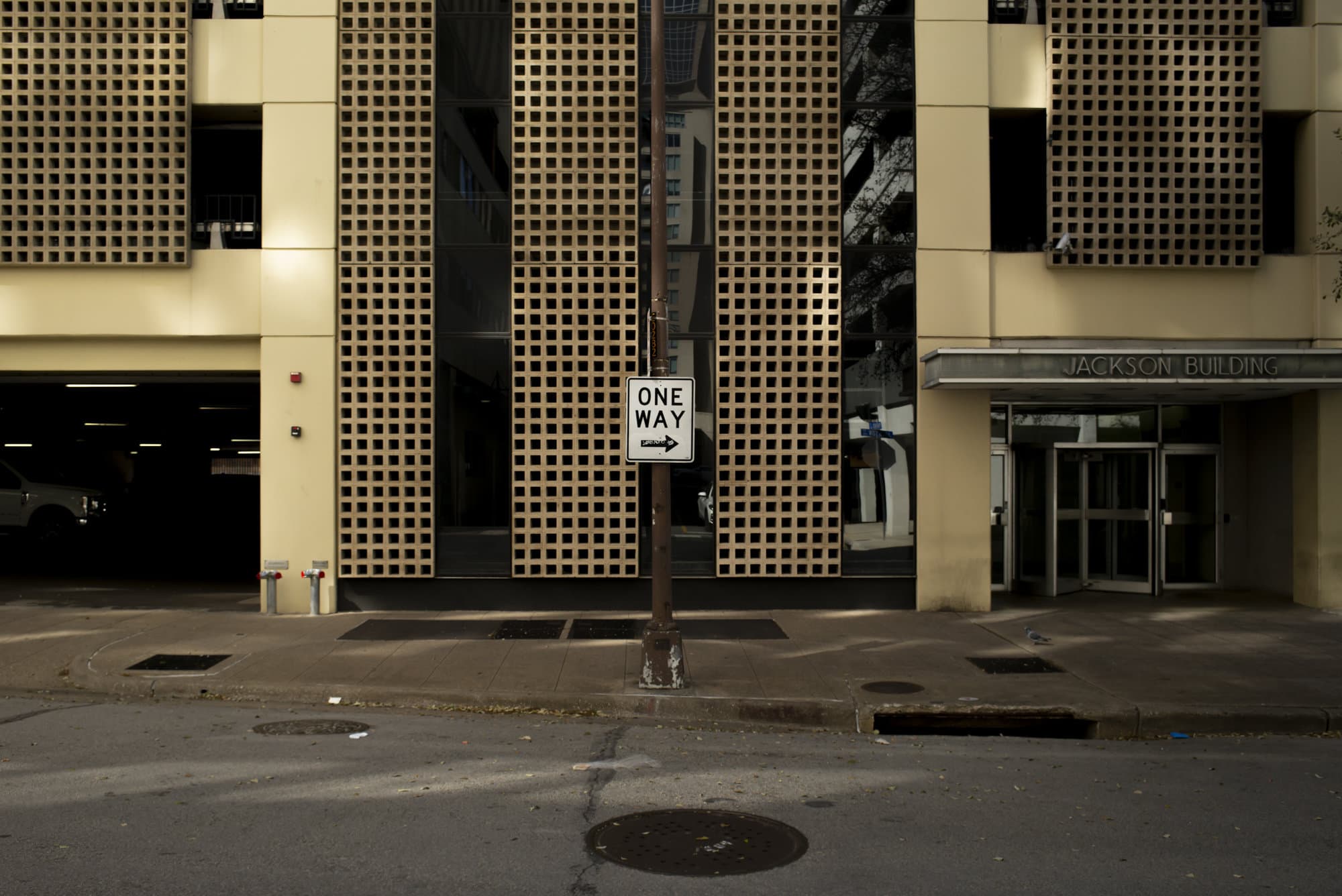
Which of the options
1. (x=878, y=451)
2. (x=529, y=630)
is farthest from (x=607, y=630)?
(x=878, y=451)

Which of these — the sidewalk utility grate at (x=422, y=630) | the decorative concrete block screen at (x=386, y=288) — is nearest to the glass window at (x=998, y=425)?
the sidewalk utility grate at (x=422, y=630)

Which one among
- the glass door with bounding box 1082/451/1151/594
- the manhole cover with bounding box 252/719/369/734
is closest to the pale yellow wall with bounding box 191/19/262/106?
the manhole cover with bounding box 252/719/369/734

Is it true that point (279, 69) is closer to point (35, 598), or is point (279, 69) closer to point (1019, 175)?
point (35, 598)

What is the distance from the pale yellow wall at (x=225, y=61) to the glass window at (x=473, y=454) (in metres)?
4.31

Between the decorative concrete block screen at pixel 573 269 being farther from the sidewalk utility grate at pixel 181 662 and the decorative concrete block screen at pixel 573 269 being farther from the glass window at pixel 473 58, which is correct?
the sidewalk utility grate at pixel 181 662

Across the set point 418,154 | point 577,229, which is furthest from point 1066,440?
point 418,154

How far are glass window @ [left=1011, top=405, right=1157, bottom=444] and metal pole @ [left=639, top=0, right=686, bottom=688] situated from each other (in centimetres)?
775

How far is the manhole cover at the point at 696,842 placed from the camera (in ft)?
17.6

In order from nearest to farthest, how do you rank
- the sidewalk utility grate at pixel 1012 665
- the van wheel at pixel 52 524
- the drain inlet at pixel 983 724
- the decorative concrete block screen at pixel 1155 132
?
the drain inlet at pixel 983 724
the sidewalk utility grate at pixel 1012 665
the decorative concrete block screen at pixel 1155 132
the van wheel at pixel 52 524

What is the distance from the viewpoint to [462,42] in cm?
1430

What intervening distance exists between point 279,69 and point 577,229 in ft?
14.6

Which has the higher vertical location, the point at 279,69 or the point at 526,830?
the point at 279,69

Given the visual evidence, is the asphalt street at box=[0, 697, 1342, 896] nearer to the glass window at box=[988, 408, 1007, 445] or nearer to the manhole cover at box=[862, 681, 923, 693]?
the manhole cover at box=[862, 681, 923, 693]

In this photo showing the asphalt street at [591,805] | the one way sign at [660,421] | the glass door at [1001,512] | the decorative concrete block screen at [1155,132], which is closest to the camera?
the asphalt street at [591,805]
